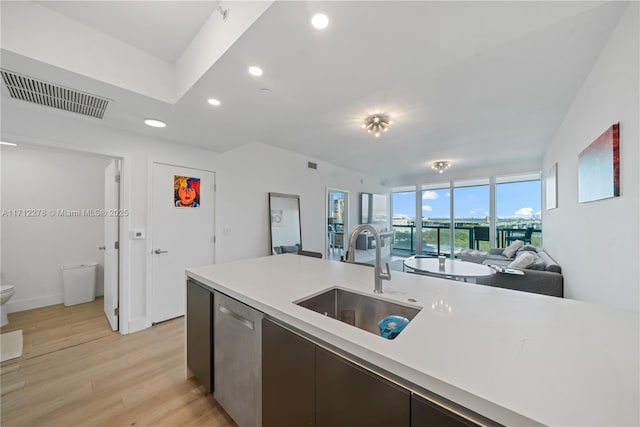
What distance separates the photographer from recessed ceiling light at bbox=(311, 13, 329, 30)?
3.84 feet

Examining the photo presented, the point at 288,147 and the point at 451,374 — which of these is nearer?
the point at 451,374

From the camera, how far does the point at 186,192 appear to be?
3.14 meters

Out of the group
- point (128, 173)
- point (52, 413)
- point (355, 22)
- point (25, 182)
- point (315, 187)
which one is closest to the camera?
point (355, 22)

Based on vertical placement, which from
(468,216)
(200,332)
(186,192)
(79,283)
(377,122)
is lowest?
(79,283)

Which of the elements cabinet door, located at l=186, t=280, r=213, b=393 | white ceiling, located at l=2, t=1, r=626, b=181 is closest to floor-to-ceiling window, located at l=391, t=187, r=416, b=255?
white ceiling, located at l=2, t=1, r=626, b=181

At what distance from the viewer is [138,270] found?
2781 millimetres

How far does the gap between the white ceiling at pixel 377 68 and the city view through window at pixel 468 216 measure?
282 centimetres

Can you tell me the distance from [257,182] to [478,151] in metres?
4.18

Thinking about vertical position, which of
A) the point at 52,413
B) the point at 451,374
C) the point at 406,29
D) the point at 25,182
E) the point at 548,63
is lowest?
the point at 52,413

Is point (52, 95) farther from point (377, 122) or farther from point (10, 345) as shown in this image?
point (377, 122)

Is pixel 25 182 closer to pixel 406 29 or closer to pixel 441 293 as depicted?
pixel 406 29

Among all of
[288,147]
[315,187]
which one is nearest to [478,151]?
[315,187]

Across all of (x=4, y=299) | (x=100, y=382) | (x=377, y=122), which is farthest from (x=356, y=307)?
(x=4, y=299)

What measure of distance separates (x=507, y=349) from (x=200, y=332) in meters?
1.75
